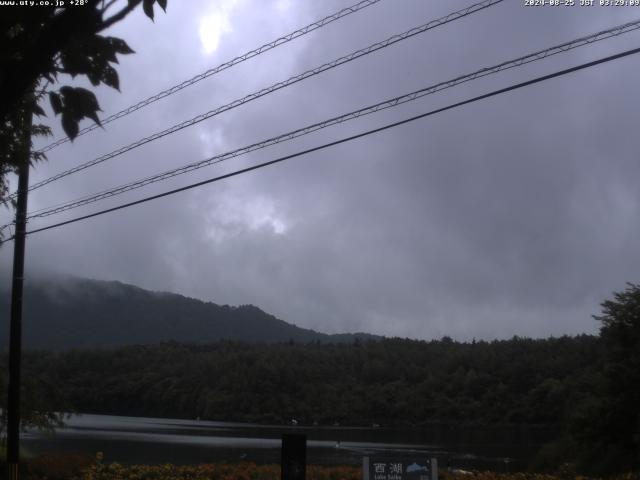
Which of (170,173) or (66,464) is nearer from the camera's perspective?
(170,173)

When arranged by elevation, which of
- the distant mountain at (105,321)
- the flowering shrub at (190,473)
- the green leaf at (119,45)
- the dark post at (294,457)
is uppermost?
the distant mountain at (105,321)

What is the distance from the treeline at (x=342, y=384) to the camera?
62062 mm

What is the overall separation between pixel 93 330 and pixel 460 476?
15436 cm

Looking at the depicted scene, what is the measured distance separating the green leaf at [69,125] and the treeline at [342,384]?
172 feet

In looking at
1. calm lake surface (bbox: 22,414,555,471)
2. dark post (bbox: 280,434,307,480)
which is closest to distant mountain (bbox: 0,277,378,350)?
calm lake surface (bbox: 22,414,555,471)

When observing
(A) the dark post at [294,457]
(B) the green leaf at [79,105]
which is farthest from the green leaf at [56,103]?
(A) the dark post at [294,457]

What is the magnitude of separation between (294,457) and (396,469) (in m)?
3.12

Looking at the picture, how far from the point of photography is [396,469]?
10289mm

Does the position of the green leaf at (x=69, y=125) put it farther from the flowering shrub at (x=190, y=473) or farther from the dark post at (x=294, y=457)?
the flowering shrub at (x=190, y=473)

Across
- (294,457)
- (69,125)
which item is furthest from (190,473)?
(69,125)

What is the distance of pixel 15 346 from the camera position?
1648 centimetres

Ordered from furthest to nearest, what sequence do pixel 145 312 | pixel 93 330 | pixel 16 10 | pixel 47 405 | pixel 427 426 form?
1. pixel 145 312
2. pixel 93 330
3. pixel 427 426
4. pixel 47 405
5. pixel 16 10

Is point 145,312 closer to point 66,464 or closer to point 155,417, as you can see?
point 155,417

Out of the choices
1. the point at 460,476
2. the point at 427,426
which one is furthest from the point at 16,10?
the point at 427,426
